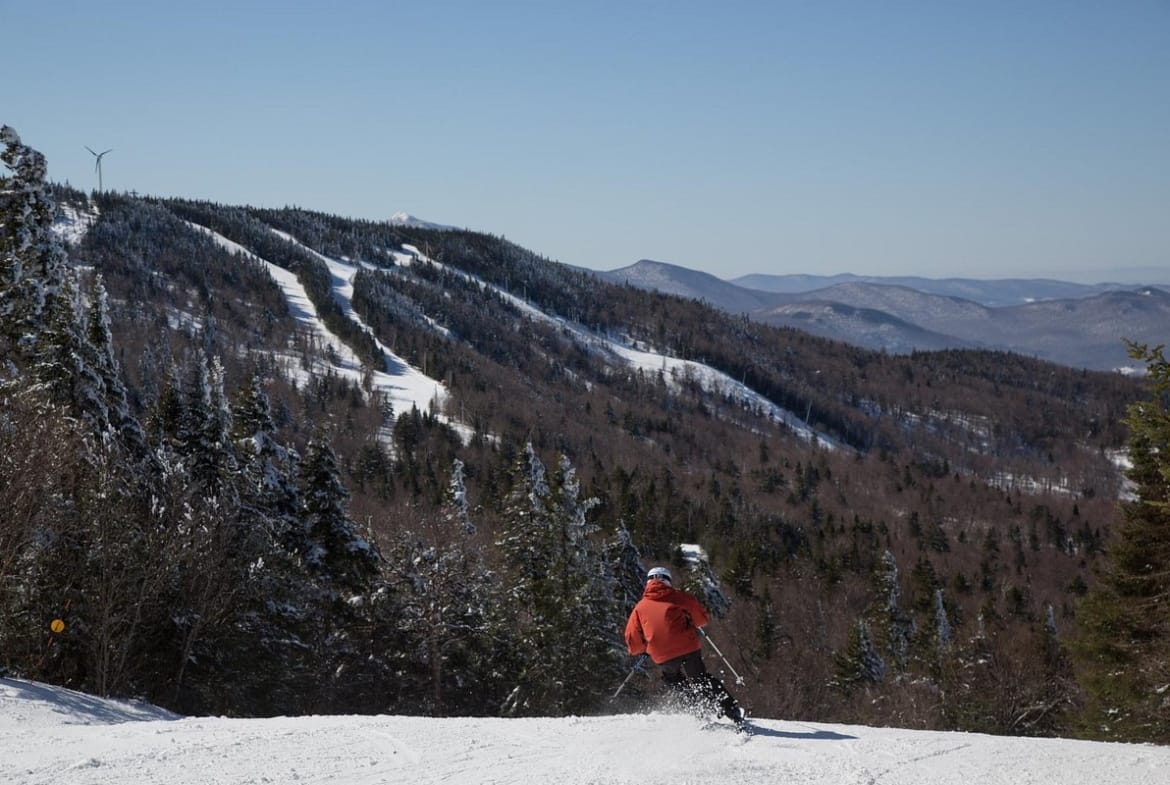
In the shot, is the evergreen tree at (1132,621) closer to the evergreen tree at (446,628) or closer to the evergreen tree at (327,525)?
the evergreen tree at (446,628)

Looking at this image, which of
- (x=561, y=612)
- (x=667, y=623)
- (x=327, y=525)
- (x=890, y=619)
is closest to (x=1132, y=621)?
(x=667, y=623)

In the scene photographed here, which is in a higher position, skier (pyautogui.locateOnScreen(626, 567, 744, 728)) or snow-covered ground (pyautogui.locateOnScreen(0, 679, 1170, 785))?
skier (pyautogui.locateOnScreen(626, 567, 744, 728))

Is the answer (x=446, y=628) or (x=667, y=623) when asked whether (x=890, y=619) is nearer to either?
(x=446, y=628)

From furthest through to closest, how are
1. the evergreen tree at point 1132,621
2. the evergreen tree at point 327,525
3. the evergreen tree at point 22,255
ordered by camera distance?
1. the evergreen tree at point 327,525
2. the evergreen tree at point 22,255
3. the evergreen tree at point 1132,621

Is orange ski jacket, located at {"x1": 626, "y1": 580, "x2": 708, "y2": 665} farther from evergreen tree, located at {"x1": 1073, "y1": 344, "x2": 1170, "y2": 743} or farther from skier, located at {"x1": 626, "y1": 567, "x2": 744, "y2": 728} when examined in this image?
evergreen tree, located at {"x1": 1073, "y1": 344, "x2": 1170, "y2": 743}

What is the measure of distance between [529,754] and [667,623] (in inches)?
81.0

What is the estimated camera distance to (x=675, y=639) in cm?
939

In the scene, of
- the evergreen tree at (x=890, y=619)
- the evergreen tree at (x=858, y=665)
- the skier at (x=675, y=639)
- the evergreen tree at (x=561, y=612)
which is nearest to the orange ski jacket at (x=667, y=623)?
the skier at (x=675, y=639)

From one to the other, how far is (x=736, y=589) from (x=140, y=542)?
69001mm

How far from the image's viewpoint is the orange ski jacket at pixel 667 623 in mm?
9359

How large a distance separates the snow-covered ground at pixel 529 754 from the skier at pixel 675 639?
37 centimetres

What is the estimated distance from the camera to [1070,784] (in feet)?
24.9

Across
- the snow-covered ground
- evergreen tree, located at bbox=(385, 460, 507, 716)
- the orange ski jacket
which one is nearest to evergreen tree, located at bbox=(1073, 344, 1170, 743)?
the snow-covered ground

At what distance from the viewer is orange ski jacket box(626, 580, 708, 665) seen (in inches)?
368
